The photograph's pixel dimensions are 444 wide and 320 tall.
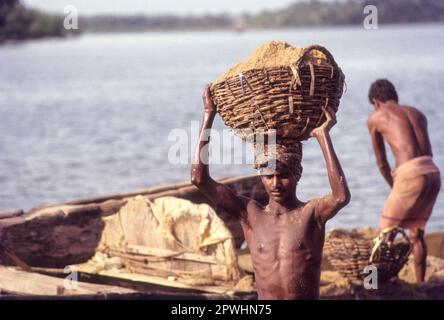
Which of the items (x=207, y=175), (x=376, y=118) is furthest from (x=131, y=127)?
(x=207, y=175)

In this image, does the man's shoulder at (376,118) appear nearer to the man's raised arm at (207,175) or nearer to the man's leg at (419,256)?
the man's leg at (419,256)

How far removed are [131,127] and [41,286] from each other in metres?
18.8

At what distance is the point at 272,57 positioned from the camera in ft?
14.0

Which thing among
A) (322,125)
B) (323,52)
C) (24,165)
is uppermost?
(323,52)

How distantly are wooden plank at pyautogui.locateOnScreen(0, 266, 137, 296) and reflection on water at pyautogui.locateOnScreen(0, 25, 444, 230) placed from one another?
588cm

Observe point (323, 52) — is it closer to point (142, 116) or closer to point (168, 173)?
point (168, 173)

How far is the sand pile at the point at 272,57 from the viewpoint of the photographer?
420 cm

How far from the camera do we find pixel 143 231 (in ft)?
22.9

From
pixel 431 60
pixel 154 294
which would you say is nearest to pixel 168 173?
pixel 154 294

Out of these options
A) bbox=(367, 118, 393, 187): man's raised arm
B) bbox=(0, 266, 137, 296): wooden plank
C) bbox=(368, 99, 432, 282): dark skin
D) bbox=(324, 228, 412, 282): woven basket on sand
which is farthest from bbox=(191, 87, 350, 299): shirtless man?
bbox=(367, 118, 393, 187): man's raised arm

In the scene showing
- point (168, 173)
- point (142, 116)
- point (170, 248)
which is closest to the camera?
point (170, 248)

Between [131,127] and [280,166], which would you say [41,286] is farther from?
[131,127]

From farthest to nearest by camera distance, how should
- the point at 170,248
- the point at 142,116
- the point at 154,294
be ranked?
the point at 142,116
the point at 170,248
the point at 154,294
